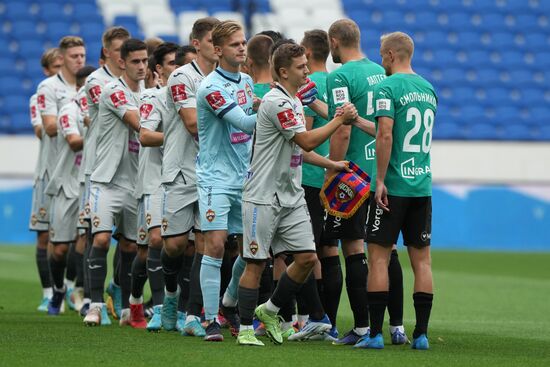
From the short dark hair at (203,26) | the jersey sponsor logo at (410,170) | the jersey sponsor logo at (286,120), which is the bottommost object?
the jersey sponsor logo at (410,170)

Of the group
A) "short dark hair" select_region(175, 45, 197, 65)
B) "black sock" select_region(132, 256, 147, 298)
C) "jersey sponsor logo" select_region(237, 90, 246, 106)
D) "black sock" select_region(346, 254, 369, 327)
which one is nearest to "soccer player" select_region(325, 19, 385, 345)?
"black sock" select_region(346, 254, 369, 327)

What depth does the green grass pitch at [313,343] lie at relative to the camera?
666 cm

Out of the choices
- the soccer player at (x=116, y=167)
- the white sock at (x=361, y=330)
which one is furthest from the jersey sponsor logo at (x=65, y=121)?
the white sock at (x=361, y=330)

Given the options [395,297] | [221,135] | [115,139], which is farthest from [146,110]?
[395,297]

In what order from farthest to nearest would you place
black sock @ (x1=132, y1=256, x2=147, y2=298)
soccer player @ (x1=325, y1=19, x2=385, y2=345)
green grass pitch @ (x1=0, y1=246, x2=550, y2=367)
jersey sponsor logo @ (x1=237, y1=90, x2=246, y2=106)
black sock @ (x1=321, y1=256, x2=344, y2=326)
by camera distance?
1. black sock @ (x1=132, y1=256, x2=147, y2=298)
2. black sock @ (x1=321, y1=256, x2=344, y2=326)
3. soccer player @ (x1=325, y1=19, x2=385, y2=345)
4. jersey sponsor logo @ (x1=237, y1=90, x2=246, y2=106)
5. green grass pitch @ (x1=0, y1=246, x2=550, y2=367)

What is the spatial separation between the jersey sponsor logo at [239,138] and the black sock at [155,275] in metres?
1.36

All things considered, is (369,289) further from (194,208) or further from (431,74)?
(431,74)

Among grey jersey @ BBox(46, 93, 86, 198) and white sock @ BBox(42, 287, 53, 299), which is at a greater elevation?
grey jersey @ BBox(46, 93, 86, 198)

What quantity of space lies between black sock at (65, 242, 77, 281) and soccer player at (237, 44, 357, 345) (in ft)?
13.1

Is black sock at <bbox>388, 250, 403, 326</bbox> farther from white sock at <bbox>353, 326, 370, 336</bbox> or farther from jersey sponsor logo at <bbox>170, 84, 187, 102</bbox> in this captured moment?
jersey sponsor logo at <bbox>170, 84, 187, 102</bbox>

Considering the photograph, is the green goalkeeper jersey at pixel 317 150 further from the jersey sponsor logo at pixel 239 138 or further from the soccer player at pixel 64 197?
the soccer player at pixel 64 197

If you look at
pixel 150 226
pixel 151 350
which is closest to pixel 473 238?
pixel 150 226

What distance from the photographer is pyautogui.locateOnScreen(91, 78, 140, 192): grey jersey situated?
906cm

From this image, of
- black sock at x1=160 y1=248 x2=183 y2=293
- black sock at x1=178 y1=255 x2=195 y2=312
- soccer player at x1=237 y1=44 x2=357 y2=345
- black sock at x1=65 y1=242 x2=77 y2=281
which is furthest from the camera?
black sock at x1=65 y1=242 x2=77 y2=281
